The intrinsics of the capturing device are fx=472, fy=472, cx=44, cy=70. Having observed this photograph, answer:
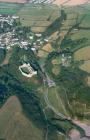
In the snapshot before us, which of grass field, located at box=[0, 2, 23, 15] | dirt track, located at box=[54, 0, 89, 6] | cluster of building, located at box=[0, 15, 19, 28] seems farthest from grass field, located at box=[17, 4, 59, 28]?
dirt track, located at box=[54, 0, 89, 6]

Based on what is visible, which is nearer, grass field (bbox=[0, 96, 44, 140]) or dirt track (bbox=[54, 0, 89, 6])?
grass field (bbox=[0, 96, 44, 140])

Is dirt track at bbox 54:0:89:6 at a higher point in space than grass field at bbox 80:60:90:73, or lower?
lower

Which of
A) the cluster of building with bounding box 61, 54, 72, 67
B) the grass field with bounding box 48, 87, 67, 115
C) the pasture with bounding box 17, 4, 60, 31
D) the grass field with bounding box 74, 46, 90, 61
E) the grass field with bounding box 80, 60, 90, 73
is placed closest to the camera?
the grass field with bounding box 48, 87, 67, 115

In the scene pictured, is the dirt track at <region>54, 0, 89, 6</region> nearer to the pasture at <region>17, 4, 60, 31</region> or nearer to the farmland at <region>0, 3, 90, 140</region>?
the farmland at <region>0, 3, 90, 140</region>

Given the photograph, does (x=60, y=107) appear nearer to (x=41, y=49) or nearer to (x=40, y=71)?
(x=40, y=71)

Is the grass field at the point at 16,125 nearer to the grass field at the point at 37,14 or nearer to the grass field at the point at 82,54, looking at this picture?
the grass field at the point at 82,54

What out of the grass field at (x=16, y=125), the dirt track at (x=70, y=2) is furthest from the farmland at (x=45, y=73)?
the dirt track at (x=70, y=2)

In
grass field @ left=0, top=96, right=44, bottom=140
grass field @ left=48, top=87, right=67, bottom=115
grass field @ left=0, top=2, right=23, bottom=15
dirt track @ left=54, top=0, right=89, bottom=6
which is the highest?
grass field @ left=0, top=96, right=44, bottom=140
